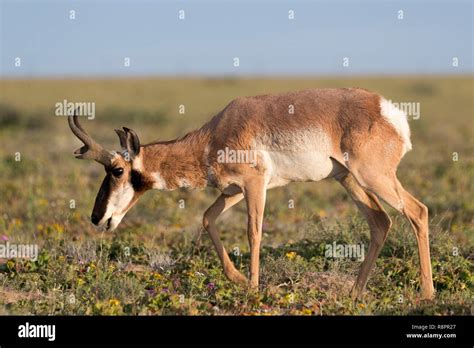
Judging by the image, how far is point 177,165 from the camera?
32.7 ft

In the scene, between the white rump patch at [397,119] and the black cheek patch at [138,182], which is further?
the black cheek patch at [138,182]

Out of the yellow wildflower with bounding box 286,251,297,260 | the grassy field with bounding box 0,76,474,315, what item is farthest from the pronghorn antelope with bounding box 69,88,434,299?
the yellow wildflower with bounding box 286,251,297,260

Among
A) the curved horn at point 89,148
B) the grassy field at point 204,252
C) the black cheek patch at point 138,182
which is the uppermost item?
the curved horn at point 89,148

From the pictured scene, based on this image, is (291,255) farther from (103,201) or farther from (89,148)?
(89,148)

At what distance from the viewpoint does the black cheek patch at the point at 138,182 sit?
9875 millimetres

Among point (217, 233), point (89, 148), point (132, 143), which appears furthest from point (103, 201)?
point (217, 233)

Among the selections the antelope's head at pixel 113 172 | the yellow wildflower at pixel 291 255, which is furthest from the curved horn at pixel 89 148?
the yellow wildflower at pixel 291 255

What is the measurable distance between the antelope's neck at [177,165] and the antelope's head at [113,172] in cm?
19

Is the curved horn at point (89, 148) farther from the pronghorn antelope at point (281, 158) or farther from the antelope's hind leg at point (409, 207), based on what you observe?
the antelope's hind leg at point (409, 207)

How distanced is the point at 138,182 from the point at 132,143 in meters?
0.55

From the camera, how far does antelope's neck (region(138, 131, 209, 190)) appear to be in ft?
32.5

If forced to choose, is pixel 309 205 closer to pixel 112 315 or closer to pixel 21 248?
pixel 21 248

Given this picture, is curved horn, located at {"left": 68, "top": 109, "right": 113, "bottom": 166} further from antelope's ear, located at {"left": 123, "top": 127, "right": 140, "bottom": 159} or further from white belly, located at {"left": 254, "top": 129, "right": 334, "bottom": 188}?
white belly, located at {"left": 254, "top": 129, "right": 334, "bottom": 188}

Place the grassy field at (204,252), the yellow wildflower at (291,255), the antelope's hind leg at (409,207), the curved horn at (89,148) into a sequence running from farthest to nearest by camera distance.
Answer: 1. the yellow wildflower at (291,255)
2. the curved horn at (89,148)
3. the antelope's hind leg at (409,207)
4. the grassy field at (204,252)
